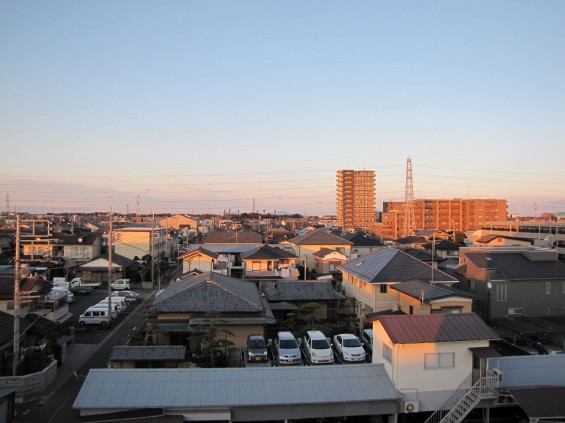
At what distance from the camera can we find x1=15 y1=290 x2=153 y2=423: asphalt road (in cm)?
1072

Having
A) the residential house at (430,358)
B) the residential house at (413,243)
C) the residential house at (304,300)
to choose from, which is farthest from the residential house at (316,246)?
the residential house at (430,358)

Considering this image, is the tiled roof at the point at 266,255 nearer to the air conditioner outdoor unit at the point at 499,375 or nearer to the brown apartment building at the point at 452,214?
the air conditioner outdoor unit at the point at 499,375

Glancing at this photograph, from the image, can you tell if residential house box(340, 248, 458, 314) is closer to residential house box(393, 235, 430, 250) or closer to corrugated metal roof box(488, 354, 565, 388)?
corrugated metal roof box(488, 354, 565, 388)

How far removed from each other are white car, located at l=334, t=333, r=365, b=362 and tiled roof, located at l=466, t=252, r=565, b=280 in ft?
28.2

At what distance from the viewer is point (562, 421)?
9.99m

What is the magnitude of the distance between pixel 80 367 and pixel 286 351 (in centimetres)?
657

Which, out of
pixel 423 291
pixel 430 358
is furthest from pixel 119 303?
pixel 430 358

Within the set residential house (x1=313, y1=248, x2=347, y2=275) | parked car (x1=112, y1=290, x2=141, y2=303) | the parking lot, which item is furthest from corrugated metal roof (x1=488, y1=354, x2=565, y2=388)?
parked car (x1=112, y1=290, x2=141, y2=303)

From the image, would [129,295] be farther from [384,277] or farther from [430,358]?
[430,358]

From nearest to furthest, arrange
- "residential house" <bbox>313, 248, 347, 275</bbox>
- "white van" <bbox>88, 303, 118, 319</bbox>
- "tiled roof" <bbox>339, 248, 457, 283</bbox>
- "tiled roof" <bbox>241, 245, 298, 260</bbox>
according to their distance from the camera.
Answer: "tiled roof" <bbox>339, 248, 457, 283</bbox>, "white van" <bbox>88, 303, 118, 319</bbox>, "tiled roof" <bbox>241, 245, 298, 260</bbox>, "residential house" <bbox>313, 248, 347, 275</bbox>

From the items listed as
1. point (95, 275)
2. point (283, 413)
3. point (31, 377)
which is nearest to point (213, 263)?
point (95, 275)

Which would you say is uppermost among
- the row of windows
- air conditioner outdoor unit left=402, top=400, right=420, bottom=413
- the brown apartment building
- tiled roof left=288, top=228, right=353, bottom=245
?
the brown apartment building

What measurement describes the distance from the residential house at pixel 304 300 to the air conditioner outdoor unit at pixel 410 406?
29.3ft

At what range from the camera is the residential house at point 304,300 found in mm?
19750
